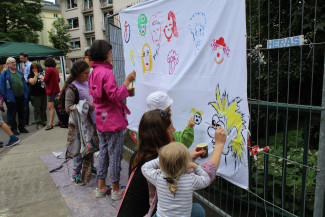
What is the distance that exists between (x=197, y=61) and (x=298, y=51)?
2.81ft

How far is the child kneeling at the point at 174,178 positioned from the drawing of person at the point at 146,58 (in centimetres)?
168

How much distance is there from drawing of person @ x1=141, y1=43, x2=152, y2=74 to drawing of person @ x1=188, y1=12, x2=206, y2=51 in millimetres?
837

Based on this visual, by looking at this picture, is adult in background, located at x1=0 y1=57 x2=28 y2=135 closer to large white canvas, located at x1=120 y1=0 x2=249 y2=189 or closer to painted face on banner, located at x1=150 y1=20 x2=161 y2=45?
large white canvas, located at x1=120 y1=0 x2=249 y2=189

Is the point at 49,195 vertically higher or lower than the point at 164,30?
lower

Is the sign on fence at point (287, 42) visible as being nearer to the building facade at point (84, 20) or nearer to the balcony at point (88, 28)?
the building facade at point (84, 20)

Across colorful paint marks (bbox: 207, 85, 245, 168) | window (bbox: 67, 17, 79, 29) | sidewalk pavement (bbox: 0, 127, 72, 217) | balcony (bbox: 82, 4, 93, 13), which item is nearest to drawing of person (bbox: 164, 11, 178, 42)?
colorful paint marks (bbox: 207, 85, 245, 168)

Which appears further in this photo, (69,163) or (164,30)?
(69,163)

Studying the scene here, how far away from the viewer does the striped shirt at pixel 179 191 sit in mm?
1682

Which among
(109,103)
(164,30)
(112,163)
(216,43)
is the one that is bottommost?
(112,163)

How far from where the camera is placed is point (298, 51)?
6.11 ft

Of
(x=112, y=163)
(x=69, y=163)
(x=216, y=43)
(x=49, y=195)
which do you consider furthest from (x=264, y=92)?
(x=69, y=163)

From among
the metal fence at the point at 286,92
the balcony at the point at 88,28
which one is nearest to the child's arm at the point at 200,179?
the metal fence at the point at 286,92

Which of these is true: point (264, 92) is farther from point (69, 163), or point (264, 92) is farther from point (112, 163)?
point (69, 163)

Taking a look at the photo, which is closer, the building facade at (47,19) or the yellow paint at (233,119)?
the yellow paint at (233,119)
